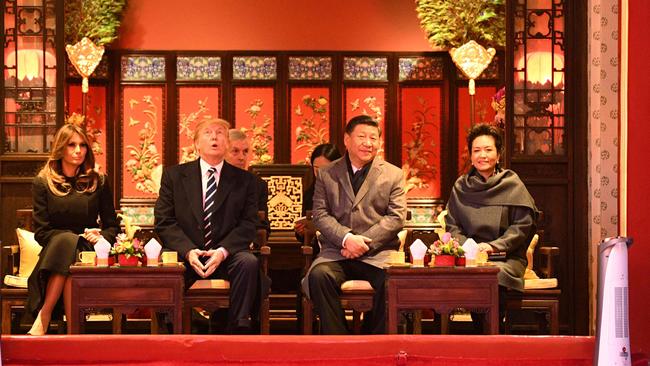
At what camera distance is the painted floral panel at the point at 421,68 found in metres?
9.42

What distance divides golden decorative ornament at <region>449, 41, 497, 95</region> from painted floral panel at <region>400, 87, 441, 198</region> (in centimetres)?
73

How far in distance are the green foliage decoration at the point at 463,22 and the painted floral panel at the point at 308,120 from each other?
1.11 meters

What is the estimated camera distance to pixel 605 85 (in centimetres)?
623

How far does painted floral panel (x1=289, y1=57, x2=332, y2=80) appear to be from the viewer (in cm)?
944

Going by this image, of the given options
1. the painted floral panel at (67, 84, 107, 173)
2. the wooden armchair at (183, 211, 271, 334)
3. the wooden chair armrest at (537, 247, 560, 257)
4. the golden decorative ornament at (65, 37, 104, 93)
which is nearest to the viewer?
the wooden armchair at (183, 211, 271, 334)

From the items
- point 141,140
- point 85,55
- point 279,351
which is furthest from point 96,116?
point 279,351

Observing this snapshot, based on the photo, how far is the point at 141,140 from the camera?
939 cm

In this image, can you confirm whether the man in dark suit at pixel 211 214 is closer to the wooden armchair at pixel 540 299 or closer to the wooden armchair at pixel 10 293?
the wooden armchair at pixel 10 293

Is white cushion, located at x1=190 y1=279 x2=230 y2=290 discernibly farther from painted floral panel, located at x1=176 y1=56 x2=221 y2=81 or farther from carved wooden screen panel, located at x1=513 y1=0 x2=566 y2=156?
painted floral panel, located at x1=176 y1=56 x2=221 y2=81

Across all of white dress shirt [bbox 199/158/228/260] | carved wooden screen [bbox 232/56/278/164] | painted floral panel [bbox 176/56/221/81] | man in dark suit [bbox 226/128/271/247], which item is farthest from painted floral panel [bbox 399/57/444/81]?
white dress shirt [bbox 199/158/228/260]

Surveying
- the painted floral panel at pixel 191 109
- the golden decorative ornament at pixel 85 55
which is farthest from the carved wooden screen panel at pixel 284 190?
the golden decorative ornament at pixel 85 55

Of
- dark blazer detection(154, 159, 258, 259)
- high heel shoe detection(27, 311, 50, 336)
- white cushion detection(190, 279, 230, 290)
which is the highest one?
dark blazer detection(154, 159, 258, 259)

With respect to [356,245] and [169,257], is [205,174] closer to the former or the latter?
[169,257]

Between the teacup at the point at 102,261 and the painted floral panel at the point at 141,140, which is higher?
the painted floral panel at the point at 141,140
